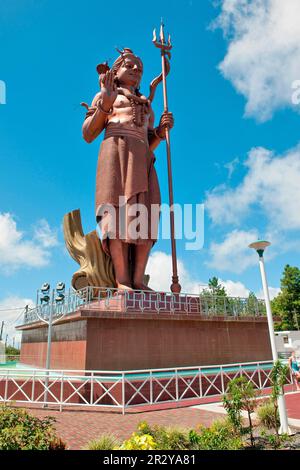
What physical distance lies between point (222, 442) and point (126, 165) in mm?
9689

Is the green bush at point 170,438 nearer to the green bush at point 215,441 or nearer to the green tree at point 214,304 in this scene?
the green bush at point 215,441

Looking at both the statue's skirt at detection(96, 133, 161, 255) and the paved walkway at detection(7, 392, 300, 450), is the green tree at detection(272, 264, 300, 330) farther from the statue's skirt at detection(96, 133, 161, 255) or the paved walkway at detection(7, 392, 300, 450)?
the paved walkway at detection(7, 392, 300, 450)

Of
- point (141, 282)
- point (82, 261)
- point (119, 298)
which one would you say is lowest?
point (119, 298)

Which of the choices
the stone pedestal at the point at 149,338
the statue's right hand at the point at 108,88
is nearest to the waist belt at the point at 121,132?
the statue's right hand at the point at 108,88

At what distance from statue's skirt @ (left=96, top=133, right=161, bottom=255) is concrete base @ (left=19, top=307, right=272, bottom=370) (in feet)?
10.0

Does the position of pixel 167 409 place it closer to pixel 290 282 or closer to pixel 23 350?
pixel 23 350

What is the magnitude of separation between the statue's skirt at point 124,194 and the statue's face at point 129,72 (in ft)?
8.31

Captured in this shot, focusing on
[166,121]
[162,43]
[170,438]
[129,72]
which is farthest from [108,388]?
[162,43]

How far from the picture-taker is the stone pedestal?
9352 mm

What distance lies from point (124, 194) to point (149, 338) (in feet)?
16.5

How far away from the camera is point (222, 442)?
4.36 m

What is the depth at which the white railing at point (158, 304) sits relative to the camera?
33.0 ft

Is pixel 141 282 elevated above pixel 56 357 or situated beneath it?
elevated above

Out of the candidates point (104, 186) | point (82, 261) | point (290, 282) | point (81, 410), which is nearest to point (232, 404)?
point (81, 410)
